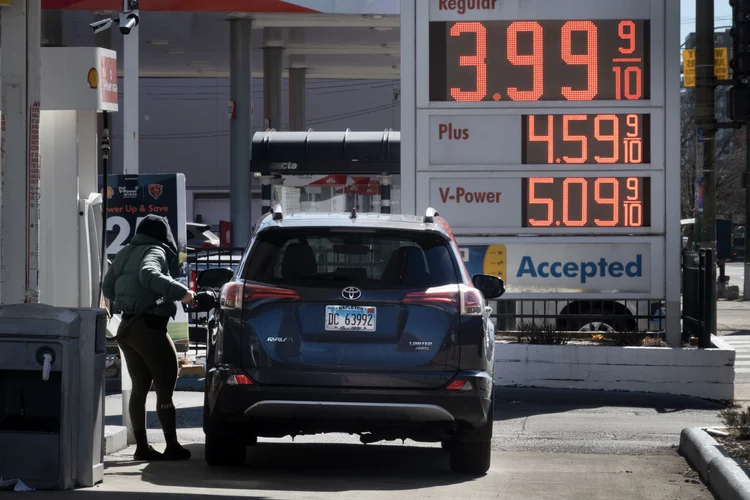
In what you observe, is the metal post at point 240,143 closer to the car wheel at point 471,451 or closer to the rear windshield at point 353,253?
the car wheel at point 471,451

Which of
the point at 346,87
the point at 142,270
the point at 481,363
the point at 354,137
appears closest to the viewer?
the point at 481,363

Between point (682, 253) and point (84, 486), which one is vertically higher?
point (682, 253)

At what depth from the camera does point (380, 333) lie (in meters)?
7.61

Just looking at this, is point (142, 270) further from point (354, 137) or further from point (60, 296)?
point (354, 137)

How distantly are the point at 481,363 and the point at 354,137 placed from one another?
1881 centimetres

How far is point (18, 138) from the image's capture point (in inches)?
324

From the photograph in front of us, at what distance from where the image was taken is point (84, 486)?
727 centimetres

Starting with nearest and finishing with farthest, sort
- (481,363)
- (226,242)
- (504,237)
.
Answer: (481,363)
(504,237)
(226,242)

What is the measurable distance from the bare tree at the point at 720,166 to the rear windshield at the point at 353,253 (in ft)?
108

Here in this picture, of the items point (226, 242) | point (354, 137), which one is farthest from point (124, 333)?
point (226, 242)

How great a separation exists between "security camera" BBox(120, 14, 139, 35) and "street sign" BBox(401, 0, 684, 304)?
15.0 feet

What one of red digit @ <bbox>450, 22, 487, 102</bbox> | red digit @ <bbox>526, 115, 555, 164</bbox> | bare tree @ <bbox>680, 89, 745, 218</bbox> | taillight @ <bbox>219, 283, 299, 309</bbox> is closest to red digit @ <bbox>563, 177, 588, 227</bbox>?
red digit @ <bbox>526, 115, 555, 164</bbox>

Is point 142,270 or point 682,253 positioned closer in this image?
point 142,270

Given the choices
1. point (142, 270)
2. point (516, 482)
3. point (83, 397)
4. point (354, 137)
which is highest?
point (354, 137)
